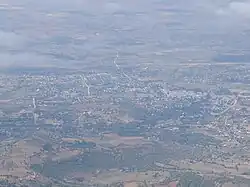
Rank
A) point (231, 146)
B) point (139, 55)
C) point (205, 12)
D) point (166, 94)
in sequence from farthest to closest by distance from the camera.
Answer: point (205, 12), point (139, 55), point (166, 94), point (231, 146)

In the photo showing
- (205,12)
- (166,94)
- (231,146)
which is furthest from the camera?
(205,12)

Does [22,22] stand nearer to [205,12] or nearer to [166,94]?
[205,12]

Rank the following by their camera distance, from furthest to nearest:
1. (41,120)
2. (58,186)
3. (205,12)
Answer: (205,12)
(41,120)
(58,186)

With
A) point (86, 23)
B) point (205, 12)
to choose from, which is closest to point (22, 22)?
point (86, 23)

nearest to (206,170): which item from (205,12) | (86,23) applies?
(86,23)

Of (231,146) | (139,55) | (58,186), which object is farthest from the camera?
(139,55)

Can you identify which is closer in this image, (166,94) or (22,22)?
(166,94)

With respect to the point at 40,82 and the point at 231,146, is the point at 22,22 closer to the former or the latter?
the point at 40,82

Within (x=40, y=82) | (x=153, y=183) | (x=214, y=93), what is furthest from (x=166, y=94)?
(x=153, y=183)
